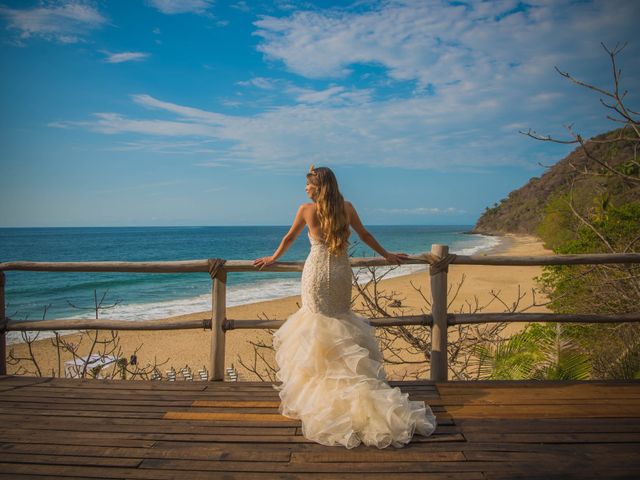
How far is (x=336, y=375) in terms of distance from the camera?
2.89 metres

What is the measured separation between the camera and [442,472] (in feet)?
7.14

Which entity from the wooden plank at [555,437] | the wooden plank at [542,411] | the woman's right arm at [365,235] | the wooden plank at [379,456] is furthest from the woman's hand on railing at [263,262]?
the wooden plank at [555,437]

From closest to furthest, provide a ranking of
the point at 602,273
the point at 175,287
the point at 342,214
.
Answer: the point at 342,214 < the point at 602,273 < the point at 175,287

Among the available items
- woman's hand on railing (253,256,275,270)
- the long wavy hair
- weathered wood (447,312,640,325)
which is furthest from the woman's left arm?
weathered wood (447,312,640,325)

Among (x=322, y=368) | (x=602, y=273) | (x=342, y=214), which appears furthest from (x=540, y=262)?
(x=602, y=273)

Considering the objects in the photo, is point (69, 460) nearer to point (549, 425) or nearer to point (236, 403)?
point (236, 403)

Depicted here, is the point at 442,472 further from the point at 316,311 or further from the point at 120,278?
the point at 120,278

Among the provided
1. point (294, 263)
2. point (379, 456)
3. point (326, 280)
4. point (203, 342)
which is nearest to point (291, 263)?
point (294, 263)

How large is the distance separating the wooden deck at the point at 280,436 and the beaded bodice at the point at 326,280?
33.6 inches

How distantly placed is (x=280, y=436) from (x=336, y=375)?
1.82 ft

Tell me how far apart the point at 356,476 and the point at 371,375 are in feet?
2.85

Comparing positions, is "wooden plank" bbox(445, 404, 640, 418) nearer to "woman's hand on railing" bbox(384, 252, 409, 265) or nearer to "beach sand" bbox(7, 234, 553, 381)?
"woman's hand on railing" bbox(384, 252, 409, 265)

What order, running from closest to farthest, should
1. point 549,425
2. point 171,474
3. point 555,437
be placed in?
point 171,474 → point 555,437 → point 549,425

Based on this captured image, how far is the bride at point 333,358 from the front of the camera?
256 cm
